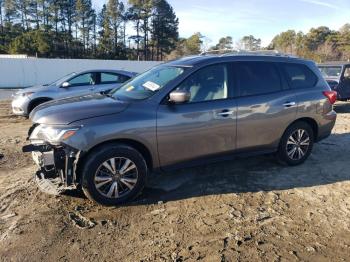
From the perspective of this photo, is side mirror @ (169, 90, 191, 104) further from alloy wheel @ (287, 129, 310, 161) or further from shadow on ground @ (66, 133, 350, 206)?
alloy wheel @ (287, 129, 310, 161)

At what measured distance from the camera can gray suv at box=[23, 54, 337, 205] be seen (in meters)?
4.44

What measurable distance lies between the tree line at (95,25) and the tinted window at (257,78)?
49.7 m

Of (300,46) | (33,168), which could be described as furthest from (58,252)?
(300,46)

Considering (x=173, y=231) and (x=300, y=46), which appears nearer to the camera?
(x=173, y=231)

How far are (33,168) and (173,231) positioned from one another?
3.12 metres

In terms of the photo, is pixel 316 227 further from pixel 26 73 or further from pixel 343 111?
pixel 26 73

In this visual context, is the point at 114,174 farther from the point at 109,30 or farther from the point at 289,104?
the point at 109,30

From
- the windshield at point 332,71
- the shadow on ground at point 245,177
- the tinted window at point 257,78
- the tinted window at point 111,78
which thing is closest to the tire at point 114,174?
the shadow on ground at point 245,177

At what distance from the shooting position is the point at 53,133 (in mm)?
4402

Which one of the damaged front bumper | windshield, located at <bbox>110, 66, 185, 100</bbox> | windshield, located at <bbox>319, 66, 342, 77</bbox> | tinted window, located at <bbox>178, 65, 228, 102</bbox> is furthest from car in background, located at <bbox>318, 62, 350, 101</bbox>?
the damaged front bumper

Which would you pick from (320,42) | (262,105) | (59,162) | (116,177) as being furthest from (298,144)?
(320,42)

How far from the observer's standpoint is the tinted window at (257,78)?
214 inches

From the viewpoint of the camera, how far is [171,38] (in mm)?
57656

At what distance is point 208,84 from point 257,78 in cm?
92
